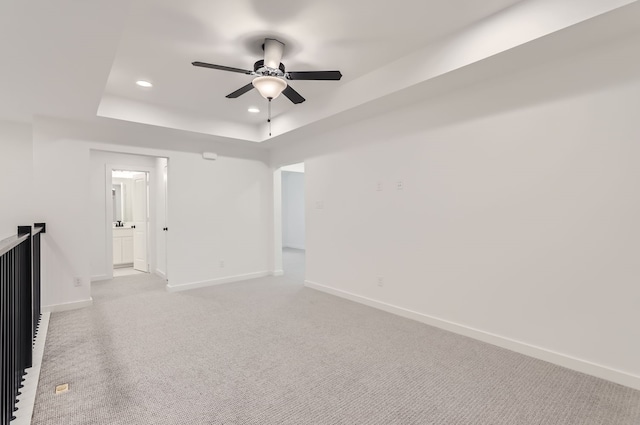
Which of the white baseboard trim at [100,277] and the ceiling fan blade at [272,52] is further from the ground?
the ceiling fan blade at [272,52]

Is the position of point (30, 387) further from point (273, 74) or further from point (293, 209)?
point (293, 209)

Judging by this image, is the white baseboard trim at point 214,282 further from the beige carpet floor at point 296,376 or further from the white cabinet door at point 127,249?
the white cabinet door at point 127,249

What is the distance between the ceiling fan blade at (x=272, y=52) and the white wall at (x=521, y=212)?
1579 millimetres

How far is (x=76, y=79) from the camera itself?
2.76m

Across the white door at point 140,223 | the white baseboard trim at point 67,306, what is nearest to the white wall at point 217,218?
the white baseboard trim at point 67,306

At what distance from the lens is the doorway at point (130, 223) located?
632cm

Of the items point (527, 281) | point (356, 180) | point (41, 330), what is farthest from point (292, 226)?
point (527, 281)

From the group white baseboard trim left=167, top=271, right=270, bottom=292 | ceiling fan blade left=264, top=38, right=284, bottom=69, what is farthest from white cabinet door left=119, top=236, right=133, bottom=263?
ceiling fan blade left=264, top=38, right=284, bottom=69

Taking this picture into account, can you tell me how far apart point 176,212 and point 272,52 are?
3066mm

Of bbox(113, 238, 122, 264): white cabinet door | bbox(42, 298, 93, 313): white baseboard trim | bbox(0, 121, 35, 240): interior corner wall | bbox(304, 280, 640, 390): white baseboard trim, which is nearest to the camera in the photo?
bbox(304, 280, 640, 390): white baseboard trim

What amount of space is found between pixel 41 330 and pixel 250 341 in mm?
2164

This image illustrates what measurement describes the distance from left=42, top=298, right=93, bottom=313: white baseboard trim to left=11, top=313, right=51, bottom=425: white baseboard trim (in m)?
0.90

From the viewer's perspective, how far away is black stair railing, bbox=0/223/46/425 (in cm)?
153

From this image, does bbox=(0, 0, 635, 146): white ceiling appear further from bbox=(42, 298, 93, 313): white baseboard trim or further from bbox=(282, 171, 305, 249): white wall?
bbox=(282, 171, 305, 249): white wall
